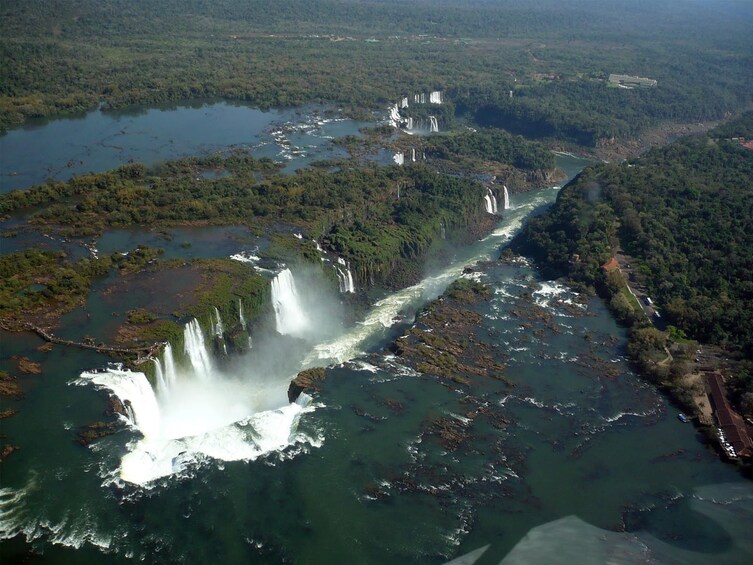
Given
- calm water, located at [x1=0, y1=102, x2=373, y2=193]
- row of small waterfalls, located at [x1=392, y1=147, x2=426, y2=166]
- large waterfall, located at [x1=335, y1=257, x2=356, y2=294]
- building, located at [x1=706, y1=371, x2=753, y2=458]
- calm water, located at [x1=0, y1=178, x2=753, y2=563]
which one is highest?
calm water, located at [x1=0, y1=102, x2=373, y2=193]

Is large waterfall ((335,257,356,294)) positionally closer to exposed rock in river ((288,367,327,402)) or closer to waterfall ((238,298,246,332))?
waterfall ((238,298,246,332))

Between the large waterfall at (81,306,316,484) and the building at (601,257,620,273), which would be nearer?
the large waterfall at (81,306,316,484)

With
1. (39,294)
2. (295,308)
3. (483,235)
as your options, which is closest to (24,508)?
(39,294)

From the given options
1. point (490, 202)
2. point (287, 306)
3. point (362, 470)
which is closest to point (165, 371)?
point (287, 306)

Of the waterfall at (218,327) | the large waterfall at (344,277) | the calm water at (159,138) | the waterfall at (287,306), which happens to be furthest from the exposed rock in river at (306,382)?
the calm water at (159,138)

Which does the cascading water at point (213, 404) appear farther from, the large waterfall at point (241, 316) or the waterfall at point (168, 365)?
the large waterfall at point (241, 316)

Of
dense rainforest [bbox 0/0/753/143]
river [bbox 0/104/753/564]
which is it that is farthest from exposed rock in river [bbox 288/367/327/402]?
dense rainforest [bbox 0/0/753/143]
